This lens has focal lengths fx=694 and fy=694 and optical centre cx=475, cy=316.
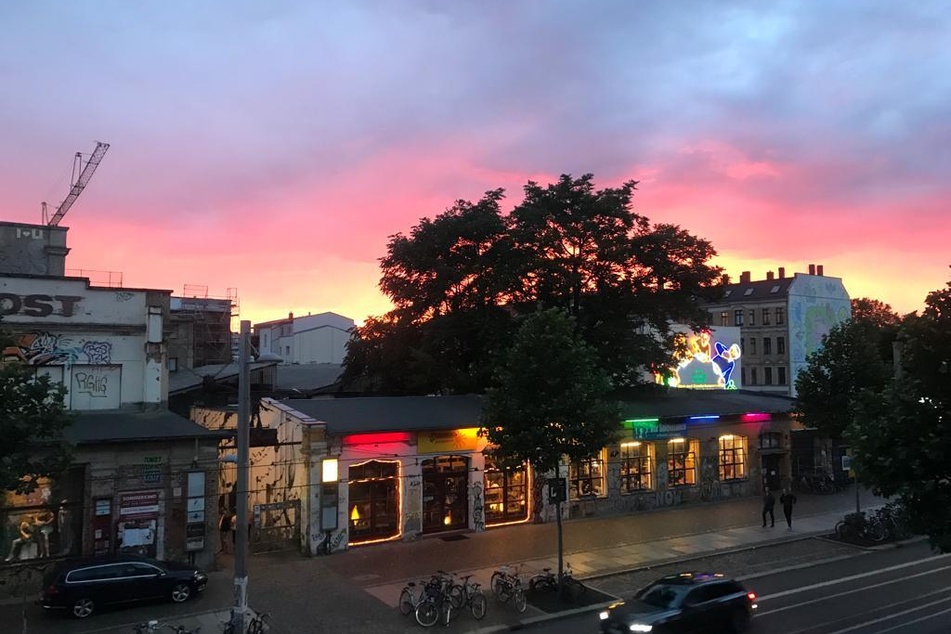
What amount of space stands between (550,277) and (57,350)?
2193cm

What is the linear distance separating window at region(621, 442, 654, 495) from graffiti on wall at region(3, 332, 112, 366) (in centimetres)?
2354

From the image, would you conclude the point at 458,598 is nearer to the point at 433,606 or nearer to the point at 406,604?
the point at 433,606

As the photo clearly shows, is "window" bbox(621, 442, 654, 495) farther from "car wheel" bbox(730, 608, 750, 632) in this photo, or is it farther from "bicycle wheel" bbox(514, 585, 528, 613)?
"car wheel" bbox(730, 608, 750, 632)

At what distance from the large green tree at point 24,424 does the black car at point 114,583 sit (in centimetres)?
451

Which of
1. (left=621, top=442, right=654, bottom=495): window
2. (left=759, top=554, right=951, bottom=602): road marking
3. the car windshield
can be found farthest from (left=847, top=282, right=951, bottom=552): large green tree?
(left=621, top=442, right=654, bottom=495): window

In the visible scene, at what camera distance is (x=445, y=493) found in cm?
2981

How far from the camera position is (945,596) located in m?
20.4

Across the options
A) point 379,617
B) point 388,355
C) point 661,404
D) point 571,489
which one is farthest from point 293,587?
point 661,404

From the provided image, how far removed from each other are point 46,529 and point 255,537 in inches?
291

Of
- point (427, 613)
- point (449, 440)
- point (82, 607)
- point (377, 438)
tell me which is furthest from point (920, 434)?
point (82, 607)

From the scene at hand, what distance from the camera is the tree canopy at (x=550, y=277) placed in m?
35.7

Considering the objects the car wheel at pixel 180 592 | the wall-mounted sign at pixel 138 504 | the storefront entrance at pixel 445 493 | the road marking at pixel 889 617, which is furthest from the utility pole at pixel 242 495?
the road marking at pixel 889 617

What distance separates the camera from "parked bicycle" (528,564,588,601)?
20547 millimetres

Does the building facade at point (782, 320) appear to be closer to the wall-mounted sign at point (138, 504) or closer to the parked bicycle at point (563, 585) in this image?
the parked bicycle at point (563, 585)
